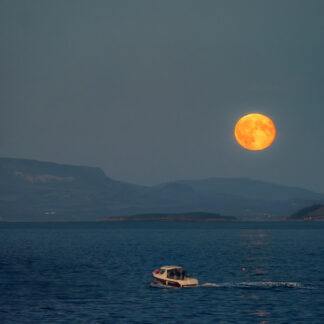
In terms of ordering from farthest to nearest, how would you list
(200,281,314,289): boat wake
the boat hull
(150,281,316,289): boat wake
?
(200,281,314,289): boat wake, (150,281,316,289): boat wake, the boat hull

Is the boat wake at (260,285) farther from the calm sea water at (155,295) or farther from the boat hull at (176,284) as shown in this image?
the boat hull at (176,284)

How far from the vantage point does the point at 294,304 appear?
73.9 m

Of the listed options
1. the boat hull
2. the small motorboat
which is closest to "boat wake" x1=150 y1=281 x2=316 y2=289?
the boat hull

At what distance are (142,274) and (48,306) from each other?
3879 centimetres

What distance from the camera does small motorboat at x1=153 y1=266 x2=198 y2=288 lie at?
87938 millimetres

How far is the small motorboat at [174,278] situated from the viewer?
87938 mm

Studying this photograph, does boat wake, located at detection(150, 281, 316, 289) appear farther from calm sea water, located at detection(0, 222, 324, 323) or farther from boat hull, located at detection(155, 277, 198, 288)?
boat hull, located at detection(155, 277, 198, 288)

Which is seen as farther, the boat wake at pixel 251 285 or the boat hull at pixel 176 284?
the boat wake at pixel 251 285

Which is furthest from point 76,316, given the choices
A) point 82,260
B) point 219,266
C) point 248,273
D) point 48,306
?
point 82,260

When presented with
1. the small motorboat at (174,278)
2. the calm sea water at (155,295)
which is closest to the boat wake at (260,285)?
the calm sea water at (155,295)

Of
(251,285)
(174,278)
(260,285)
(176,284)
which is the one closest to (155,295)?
(176,284)

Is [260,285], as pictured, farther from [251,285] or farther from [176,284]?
[176,284]

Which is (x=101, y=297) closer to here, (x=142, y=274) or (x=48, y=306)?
(x=48, y=306)

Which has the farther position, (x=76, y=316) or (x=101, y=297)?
(x=101, y=297)
